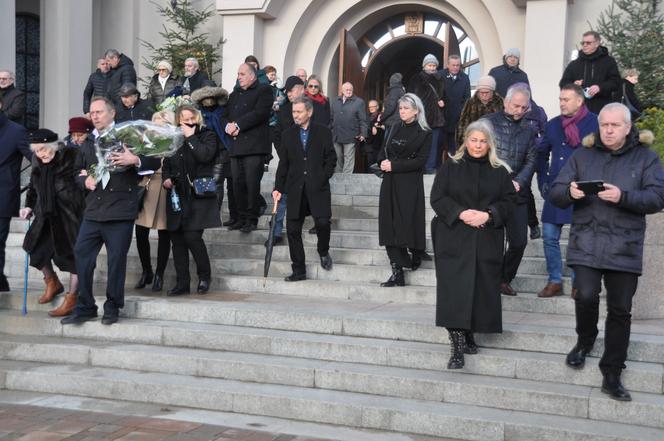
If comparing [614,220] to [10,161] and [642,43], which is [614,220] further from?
[642,43]

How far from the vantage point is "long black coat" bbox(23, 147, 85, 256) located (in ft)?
24.7

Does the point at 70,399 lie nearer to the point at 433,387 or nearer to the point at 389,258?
the point at 433,387

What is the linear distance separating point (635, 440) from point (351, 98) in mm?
9022

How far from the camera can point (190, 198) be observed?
8031 millimetres

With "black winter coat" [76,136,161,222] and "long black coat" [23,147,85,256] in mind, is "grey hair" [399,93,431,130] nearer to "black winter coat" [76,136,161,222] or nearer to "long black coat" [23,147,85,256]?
"black winter coat" [76,136,161,222]

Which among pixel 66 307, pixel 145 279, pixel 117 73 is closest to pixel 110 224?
pixel 66 307

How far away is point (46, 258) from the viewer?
7.70 m

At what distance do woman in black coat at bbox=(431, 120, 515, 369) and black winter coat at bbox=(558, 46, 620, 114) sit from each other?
4319 mm

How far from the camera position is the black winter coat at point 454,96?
12.2 m

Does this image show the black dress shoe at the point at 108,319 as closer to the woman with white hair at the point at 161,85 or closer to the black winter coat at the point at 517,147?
the black winter coat at the point at 517,147

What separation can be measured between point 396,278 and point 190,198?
84.9 inches

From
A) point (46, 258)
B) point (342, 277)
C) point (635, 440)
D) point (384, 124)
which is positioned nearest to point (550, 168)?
point (342, 277)

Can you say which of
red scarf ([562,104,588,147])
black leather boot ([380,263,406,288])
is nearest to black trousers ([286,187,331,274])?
black leather boot ([380,263,406,288])

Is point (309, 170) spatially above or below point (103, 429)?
above
